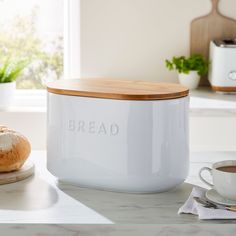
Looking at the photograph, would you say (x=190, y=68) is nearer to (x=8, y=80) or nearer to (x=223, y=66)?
(x=223, y=66)

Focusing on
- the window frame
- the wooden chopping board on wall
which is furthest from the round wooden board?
the wooden chopping board on wall

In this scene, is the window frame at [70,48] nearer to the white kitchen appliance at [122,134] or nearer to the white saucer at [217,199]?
the white kitchen appliance at [122,134]

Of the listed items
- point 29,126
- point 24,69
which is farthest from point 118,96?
point 24,69

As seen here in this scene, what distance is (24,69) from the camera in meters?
3.51

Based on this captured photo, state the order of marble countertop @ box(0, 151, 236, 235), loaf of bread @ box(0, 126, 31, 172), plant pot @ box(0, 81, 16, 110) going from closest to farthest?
marble countertop @ box(0, 151, 236, 235) → loaf of bread @ box(0, 126, 31, 172) → plant pot @ box(0, 81, 16, 110)

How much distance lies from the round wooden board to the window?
2066 mm

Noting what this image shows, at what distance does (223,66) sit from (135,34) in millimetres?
527

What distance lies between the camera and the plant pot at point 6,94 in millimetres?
3127

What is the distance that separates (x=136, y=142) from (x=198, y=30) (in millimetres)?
2126

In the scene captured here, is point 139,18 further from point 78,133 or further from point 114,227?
point 114,227

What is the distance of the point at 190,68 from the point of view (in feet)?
10.5

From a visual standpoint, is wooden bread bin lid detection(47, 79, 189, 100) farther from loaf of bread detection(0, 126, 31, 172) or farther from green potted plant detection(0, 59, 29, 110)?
green potted plant detection(0, 59, 29, 110)

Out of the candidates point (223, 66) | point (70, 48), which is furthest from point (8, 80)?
point (223, 66)

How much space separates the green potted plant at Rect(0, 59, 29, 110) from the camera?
3133 millimetres
